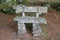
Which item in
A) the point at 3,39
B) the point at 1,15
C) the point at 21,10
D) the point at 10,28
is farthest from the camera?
the point at 1,15

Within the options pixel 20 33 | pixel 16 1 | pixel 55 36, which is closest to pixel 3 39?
pixel 20 33

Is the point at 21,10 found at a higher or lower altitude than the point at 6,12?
higher

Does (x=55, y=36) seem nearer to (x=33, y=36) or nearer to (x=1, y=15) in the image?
(x=33, y=36)

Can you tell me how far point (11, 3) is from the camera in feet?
29.9

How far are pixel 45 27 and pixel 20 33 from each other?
1.36m

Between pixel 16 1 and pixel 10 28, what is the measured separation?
318cm

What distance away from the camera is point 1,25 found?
6957mm

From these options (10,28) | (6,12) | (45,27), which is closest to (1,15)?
(6,12)

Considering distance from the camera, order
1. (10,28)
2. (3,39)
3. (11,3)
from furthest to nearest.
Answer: (11,3) < (10,28) < (3,39)

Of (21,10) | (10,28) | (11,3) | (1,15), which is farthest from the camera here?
(11,3)

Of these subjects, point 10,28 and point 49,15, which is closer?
point 10,28

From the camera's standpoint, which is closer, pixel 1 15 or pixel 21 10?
pixel 21 10

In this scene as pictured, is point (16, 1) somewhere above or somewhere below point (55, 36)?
above

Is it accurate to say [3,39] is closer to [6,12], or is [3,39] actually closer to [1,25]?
[1,25]
